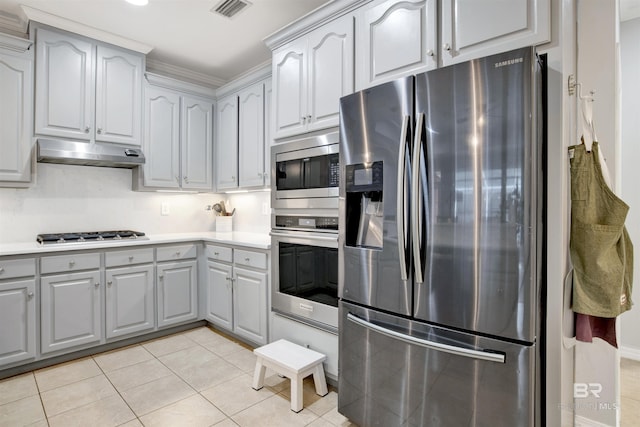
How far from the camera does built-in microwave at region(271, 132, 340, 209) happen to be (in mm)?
2148

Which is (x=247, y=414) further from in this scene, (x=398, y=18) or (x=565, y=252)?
(x=398, y=18)

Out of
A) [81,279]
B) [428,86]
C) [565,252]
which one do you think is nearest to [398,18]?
[428,86]

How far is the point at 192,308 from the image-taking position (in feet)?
11.1

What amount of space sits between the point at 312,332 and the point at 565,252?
152 cm

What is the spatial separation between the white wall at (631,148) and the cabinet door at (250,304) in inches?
114

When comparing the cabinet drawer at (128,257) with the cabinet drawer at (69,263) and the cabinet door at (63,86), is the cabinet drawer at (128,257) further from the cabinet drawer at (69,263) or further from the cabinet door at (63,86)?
the cabinet door at (63,86)

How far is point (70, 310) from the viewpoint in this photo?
8.75ft

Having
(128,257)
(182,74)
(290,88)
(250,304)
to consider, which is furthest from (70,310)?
(182,74)

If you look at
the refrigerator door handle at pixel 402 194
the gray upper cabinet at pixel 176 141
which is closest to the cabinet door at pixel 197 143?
the gray upper cabinet at pixel 176 141

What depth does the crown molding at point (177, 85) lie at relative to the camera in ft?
11.0

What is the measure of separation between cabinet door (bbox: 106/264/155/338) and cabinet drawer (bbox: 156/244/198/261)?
0.14m

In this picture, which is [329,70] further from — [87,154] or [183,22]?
→ [87,154]

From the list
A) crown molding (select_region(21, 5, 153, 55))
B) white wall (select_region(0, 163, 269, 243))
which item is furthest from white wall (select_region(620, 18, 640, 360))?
crown molding (select_region(21, 5, 153, 55))

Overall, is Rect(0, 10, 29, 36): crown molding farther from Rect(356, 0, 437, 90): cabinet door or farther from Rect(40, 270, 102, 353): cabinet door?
Rect(356, 0, 437, 90): cabinet door
